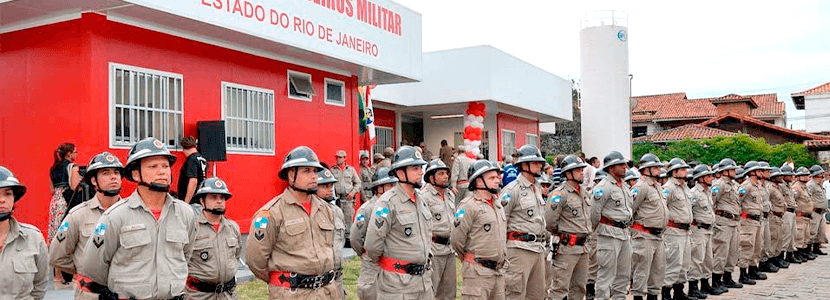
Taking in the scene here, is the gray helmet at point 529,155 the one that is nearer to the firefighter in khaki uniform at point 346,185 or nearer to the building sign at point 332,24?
the building sign at point 332,24

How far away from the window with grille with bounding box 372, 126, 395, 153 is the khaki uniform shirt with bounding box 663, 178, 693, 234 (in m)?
11.6

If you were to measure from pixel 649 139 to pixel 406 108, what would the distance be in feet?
101

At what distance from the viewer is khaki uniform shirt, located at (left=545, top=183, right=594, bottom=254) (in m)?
9.06

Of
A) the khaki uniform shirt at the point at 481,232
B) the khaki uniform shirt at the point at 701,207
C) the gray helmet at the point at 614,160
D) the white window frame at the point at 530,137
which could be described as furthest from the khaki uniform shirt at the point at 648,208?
the white window frame at the point at 530,137

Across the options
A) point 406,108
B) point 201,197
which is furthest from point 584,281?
point 406,108

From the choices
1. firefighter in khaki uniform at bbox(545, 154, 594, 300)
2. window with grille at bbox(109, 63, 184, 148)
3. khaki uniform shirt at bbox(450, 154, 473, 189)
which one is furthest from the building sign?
firefighter in khaki uniform at bbox(545, 154, 594, 300)

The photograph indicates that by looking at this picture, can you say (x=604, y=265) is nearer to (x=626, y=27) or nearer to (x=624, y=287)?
(x=624, y=287)

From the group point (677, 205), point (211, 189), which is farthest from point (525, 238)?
point (677, 205)

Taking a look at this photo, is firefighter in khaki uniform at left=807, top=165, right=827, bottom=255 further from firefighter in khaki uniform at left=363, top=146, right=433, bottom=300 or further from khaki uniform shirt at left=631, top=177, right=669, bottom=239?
firefighter in khaki uniform at left=363, top=146, right=433, bottom=300

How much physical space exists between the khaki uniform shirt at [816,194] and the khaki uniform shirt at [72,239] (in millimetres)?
15524

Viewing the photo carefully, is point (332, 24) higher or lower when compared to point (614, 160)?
higher

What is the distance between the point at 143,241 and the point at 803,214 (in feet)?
49.8

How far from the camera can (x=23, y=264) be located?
5273mm

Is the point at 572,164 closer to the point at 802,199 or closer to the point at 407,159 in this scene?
the point at 407,159
